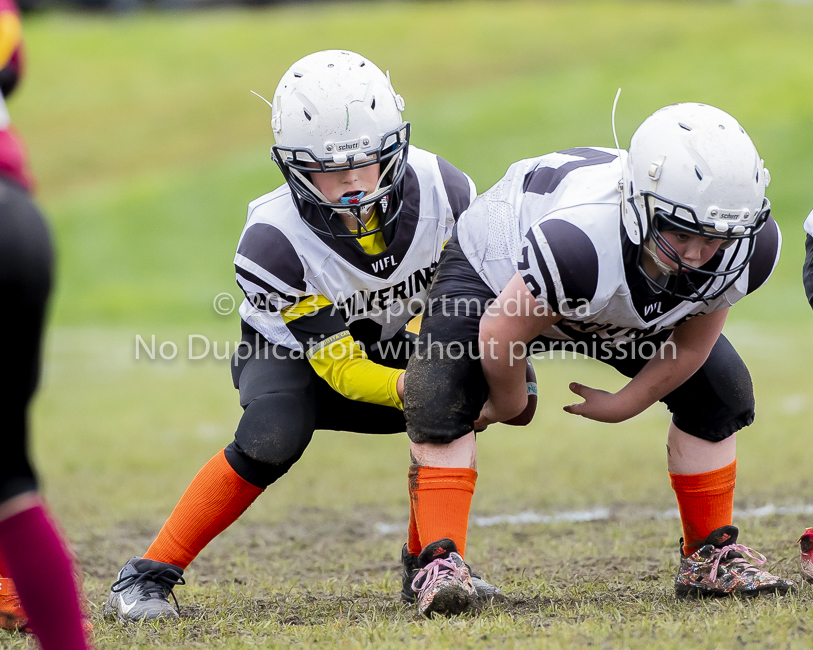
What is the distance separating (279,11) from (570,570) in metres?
35.1

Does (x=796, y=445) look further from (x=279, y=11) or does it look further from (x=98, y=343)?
(x=279, y=11)

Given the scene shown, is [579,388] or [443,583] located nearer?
[443,583]

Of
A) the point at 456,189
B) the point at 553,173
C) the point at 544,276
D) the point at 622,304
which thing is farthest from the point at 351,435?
the point at 544,276

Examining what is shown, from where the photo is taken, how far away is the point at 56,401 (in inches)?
377

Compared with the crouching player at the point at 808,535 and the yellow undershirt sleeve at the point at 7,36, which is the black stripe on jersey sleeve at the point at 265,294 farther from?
the crouching player at the point at 808,535

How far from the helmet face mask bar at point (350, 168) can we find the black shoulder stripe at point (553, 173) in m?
0.47

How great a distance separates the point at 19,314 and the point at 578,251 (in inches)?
59.7

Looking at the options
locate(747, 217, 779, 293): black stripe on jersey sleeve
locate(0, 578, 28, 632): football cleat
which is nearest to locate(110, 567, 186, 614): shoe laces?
locate(0, 578, 28, 632): football cleat

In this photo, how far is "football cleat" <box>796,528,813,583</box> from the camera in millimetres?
3379

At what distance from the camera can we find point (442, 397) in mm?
3119

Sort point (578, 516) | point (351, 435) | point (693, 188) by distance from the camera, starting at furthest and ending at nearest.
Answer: point (351, 435)
point (578, 516)
point (693, 188)

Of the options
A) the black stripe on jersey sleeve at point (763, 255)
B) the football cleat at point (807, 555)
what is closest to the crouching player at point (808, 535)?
the football cleat at point (807, 555)

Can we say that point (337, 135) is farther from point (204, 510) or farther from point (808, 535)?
point (808, 535)

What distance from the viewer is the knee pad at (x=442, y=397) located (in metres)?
3.12
